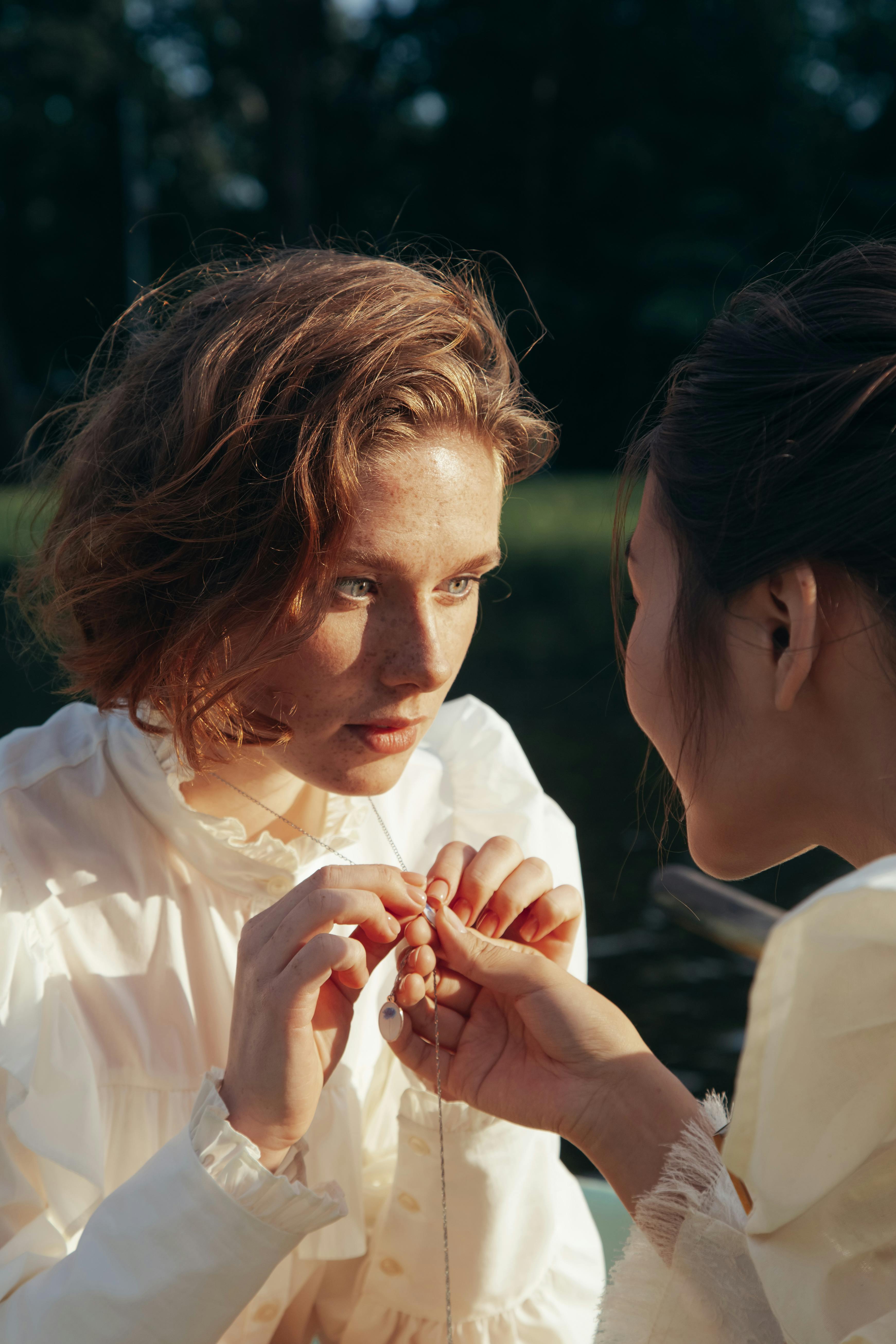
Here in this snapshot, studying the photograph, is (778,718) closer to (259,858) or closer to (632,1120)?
(632,1120)

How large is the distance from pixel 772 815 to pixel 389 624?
1.99 feet

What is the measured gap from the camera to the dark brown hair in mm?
1396

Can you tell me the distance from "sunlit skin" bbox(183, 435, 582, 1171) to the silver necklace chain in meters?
0.08

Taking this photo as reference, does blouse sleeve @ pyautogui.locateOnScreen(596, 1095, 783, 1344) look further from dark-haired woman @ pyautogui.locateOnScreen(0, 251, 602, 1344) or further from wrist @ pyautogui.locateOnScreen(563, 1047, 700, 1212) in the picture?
dark-haired woman @ pyautogui.locateOnScreen(0, 251, 602, 1344)

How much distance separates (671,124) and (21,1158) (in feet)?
108

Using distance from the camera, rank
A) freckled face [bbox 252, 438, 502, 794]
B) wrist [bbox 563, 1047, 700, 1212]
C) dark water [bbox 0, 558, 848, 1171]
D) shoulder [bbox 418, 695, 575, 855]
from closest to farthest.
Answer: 1. wrist [bbox 563, 1047, 700, 1212]
2. freckled face [bbox 252, 438, 502, 794]
3. shoulder [bbox 418, 695, 575, 855]
4. dark water [bbox 0, 558, 848, 1171]

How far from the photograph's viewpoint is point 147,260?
96.4 ft

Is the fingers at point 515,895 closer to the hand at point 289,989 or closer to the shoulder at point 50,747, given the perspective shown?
the hand at point 289,989

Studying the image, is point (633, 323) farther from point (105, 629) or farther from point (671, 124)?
point (105, 629)

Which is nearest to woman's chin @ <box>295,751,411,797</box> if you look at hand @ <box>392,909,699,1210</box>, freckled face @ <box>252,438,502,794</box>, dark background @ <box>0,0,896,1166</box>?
freckled face @ <box>252,438,502,794</box>

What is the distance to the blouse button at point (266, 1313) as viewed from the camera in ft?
6.48

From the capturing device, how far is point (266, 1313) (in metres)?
1.98

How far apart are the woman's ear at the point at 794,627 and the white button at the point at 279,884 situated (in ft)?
2.98

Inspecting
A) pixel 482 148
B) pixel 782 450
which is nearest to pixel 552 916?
pixel 782 450
